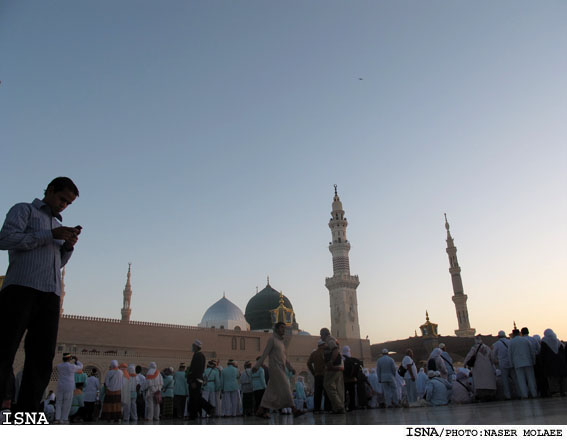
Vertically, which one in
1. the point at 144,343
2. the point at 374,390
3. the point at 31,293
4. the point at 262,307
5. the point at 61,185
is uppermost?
the point at 262,307

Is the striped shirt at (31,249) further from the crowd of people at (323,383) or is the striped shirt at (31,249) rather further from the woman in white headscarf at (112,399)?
the woman in white headscarf at (112,399)

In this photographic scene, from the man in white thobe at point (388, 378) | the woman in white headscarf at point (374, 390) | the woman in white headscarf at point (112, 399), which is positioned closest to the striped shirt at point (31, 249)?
the woman in white headscarf at point (112, 399)

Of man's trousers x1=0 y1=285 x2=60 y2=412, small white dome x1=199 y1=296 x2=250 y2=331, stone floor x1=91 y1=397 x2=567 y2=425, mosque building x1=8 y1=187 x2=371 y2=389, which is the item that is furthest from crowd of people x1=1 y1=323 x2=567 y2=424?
small white dome x1=199 y1=296 x2=250 y2=331

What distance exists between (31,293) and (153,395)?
6.03 meters

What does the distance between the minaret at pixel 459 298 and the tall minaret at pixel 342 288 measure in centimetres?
911

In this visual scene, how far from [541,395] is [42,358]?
27.4 ft

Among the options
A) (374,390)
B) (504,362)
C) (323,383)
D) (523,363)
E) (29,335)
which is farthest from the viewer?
(374,390)

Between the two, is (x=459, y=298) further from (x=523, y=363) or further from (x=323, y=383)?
(x=323, y=383)

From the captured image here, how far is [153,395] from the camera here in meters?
8.09

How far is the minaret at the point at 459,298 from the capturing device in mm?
40278

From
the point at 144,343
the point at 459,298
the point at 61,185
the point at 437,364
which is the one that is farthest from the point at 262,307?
the point at 61,185

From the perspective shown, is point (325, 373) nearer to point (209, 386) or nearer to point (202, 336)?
point (209, 386)
